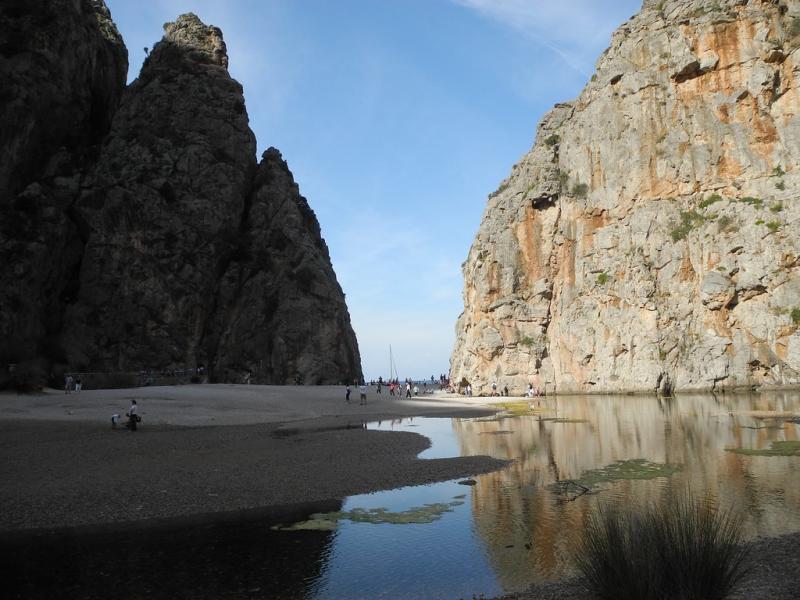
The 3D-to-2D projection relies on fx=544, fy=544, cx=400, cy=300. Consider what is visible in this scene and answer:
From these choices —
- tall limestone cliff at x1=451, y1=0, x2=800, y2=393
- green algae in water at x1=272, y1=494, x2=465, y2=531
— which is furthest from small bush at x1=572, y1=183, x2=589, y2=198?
green algae in water at x1=272, y1=494, x2=465, y2=531

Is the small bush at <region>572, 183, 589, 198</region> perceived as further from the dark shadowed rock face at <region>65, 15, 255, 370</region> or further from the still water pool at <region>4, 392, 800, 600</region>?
the still water pool at <region>4, 392, 800, 600</region>

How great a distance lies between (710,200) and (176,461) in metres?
68.6

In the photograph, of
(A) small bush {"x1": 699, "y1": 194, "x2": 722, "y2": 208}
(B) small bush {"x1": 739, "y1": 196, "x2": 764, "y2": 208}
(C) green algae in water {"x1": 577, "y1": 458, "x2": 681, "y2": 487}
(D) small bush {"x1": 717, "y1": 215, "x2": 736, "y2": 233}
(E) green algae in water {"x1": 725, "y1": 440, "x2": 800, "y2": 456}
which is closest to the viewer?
(C) green algae in water {"x1": 577, "y1": 458, "x2": 681, "y2": 487}

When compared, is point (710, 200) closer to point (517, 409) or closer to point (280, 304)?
point (517, 409)

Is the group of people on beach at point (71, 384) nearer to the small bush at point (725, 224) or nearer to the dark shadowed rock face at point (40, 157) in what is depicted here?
the dark shadowed rock face at point (40, 157)

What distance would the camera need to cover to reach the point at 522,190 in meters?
89.9

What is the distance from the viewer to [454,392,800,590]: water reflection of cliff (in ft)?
41.0

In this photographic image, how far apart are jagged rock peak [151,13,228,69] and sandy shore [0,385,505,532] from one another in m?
59.3

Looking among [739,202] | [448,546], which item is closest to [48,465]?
[448,546]

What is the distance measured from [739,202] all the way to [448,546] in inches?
2640

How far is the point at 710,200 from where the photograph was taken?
67.5m

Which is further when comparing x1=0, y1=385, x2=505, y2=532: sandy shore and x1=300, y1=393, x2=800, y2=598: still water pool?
x1=0, y1=385, x2=505, y2=532: sandy shore

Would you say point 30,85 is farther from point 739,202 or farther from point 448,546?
point 739,202

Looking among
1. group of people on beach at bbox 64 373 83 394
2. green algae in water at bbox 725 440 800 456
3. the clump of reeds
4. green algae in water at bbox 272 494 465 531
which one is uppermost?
group of people on beach at bbox 64 373 83 394
